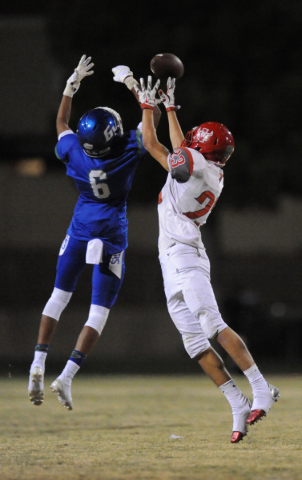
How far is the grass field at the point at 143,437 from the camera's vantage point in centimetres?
466

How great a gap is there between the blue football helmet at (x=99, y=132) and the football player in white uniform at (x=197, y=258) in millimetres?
353

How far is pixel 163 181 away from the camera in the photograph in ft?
51.0

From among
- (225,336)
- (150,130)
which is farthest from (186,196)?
(225,336)

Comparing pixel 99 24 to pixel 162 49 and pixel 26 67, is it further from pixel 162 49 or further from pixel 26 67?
pixel 26 67

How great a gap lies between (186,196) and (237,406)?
175 cm

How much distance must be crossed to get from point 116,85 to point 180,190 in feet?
31.3

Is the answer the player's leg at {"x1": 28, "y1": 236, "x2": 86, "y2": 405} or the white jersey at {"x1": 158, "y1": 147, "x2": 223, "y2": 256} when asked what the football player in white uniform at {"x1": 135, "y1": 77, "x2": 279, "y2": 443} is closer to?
the white jersey at {"x1": 158, "y1": 147, "x2": 223, "y2": 256}

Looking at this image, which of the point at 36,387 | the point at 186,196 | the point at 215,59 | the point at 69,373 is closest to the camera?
the point at 186,196

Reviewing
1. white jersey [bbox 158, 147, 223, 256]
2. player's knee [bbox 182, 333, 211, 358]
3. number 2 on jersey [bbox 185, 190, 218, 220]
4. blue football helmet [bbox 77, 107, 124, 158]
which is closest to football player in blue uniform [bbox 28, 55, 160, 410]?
blue football helmet [bbox 77, 107, 124, 158]

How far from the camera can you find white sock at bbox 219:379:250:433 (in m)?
5.59

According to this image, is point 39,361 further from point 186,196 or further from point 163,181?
point 163,181

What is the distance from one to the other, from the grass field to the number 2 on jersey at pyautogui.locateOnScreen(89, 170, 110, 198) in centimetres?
222

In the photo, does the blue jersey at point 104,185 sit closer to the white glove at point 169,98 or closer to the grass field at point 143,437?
the white glove at point 169,98

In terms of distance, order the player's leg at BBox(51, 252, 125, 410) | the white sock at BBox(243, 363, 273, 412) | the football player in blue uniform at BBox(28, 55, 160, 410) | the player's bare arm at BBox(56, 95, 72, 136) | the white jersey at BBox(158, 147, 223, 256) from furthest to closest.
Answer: the player's bare arm at BBox(56, 95, 72, 136) → the player's leg at BBox(51, 252, 125, 410) → the football player in blue uniform at BBox(28, 55, 160, 410) → the white jersey at BBox(158, 147, 223, 256) → the white sock at BBox(243, 363, 273, 412)
